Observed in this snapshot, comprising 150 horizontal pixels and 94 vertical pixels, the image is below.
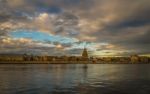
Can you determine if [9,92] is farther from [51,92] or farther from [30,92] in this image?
[51,92]

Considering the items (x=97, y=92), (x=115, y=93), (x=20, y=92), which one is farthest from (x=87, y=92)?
(x=20, y=92)

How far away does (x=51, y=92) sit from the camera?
50.6 meters

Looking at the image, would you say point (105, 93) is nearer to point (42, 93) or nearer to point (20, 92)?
point (42, 93)

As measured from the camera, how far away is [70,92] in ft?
167

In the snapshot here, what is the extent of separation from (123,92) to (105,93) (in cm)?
450

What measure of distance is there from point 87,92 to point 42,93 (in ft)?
31.3

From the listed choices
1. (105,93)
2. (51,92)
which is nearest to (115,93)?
(105,93)

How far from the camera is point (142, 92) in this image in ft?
168

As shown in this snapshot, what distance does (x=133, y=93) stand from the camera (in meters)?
50.3

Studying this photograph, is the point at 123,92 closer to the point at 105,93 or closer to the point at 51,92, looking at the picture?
the point at 105,93

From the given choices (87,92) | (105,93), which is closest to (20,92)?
(87,92)

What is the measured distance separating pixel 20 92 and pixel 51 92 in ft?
21.3

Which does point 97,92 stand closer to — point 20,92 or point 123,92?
point 123,92

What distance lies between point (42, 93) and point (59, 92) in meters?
3.96
